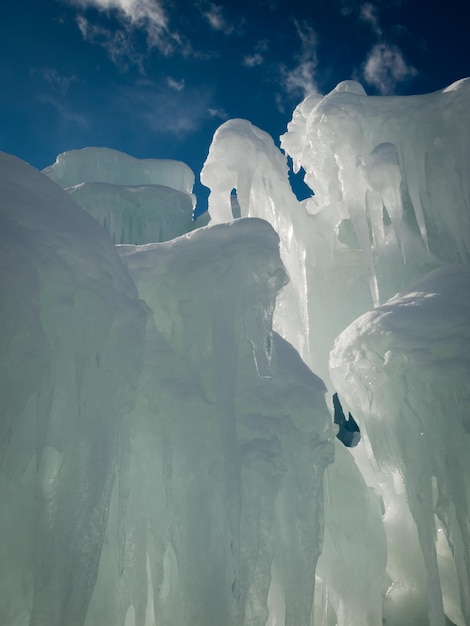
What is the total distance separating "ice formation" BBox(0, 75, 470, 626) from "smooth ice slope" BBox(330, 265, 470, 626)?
2 cm

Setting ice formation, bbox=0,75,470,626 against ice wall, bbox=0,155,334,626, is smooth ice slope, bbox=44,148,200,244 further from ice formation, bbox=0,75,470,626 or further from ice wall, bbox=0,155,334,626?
ice wall, bbox=0,155,334,626

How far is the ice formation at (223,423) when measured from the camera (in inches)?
149

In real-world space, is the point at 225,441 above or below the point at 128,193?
below

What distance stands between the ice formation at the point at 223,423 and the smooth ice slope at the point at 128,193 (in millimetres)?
6116

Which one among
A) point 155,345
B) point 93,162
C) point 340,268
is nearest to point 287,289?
point 340,268

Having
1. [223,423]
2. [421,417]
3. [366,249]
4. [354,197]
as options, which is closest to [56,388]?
[223,423]

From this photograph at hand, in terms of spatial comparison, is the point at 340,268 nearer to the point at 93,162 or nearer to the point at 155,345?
the point at 155,345

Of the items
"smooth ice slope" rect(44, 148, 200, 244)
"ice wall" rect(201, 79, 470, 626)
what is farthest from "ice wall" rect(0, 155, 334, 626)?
"smooth ice slope" rect(44, 148, 200, 244)

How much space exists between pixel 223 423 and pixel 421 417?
7.52 ft

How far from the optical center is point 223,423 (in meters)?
4.81

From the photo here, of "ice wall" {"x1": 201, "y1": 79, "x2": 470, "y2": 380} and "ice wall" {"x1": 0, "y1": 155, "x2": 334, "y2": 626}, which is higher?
"ice wall" {"x1": 201, "y1": 79, "x2": 470, "y2": 380}

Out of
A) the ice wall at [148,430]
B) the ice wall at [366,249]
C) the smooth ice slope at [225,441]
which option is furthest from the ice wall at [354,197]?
the smooth ice slope at [225,441]

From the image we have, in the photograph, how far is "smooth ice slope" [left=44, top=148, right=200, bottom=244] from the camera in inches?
491

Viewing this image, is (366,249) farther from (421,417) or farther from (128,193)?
(128,193)
